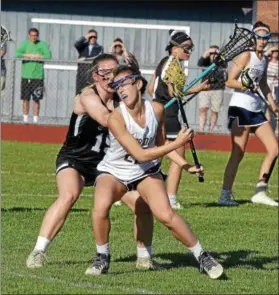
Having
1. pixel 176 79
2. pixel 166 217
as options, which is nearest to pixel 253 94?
pixel 176 79

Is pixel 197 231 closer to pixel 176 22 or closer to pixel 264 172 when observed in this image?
pixel 264 172

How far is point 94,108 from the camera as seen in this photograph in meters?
9.98

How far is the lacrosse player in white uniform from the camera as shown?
30.9 feet

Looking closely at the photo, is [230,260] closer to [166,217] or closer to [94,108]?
[166,217]

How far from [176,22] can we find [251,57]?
1637 centimetres

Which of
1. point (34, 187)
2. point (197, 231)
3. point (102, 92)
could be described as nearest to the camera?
point (102, 92)

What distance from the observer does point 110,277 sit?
30.9 feet

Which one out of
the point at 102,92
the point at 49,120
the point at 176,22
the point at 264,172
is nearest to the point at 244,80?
the point at 264,172

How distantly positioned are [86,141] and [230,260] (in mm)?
1712

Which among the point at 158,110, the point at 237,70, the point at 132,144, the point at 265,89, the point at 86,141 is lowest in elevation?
the point at 86,141

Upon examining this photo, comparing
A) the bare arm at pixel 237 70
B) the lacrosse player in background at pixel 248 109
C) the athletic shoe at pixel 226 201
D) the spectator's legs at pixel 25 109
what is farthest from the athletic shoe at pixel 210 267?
the spectator's legs at pixel 25 109

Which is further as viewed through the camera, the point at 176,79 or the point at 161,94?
the point at 161,94

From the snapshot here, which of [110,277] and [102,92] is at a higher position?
[102,92]

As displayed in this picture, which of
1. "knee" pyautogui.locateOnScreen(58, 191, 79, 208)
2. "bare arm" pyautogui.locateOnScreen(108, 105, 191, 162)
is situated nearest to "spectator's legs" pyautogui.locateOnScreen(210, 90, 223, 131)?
"knee" pyautogui.locateOnScreen(58, 191, 79, 208)
